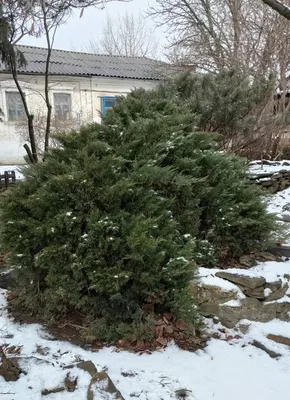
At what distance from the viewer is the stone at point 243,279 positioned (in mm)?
2611

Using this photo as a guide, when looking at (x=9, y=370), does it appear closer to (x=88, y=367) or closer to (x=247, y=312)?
(x=88, y=367)

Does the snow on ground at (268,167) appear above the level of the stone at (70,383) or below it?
above

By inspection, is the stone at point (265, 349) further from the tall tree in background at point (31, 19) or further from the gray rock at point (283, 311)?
the tall tree in background at point (31, 19)

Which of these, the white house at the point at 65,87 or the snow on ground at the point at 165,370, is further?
the white house at the point at 65,87

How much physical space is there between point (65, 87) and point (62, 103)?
560mm

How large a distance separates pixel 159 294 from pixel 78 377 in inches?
28.2

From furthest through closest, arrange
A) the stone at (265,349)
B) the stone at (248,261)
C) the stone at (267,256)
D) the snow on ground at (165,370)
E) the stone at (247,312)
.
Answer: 1. the stone at (267,256)
2. the stone at (248,261)
3. the stone at (247,312)
4. the stone at (265,349)
5. the snow on ground at (165,370)

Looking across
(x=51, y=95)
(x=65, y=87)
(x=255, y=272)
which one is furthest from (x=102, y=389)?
(x=65, y=87)

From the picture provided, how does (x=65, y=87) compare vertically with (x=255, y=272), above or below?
above

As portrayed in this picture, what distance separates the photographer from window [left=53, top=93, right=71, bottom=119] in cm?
1162

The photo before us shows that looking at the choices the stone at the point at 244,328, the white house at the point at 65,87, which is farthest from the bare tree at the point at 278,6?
the white house at the point at 65,87

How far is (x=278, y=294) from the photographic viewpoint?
270 centimetres

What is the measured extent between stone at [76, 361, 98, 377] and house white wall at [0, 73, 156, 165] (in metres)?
9.01

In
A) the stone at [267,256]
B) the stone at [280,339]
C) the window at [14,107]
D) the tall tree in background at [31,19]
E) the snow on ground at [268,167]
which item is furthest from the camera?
the window at [14,107]
